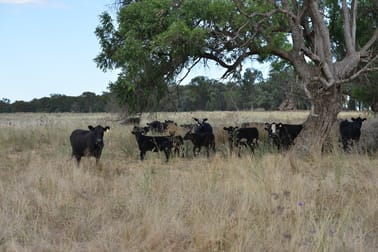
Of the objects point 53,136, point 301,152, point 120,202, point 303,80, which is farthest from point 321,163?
point 53,136

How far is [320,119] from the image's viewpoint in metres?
12.3

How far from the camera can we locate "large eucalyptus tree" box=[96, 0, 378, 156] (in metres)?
11.8

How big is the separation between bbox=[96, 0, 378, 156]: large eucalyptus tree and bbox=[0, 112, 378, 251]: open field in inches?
115

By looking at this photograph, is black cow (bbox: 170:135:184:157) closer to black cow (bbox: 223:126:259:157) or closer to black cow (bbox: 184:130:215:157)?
black cow (bbox: 184:130:215:157)

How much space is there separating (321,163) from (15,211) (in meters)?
6.53

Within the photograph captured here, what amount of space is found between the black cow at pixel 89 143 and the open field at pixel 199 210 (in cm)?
213

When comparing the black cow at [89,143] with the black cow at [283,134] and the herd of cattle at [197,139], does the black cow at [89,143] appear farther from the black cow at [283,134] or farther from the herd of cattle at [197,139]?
the black cow at [283,134]

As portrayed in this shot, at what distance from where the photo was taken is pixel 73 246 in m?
5.11

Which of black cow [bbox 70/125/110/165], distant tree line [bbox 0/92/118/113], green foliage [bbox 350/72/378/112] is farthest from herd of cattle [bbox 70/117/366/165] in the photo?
distant tree line [bbox 0/92/118/113]

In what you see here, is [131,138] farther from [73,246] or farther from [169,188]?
[73,246]

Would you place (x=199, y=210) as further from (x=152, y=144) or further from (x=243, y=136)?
(x=243, y=136)

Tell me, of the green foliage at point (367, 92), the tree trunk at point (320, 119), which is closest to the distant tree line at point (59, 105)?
the green foliage at point (367, 92)

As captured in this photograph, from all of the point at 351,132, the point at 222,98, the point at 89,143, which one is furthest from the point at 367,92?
the point at 222,98

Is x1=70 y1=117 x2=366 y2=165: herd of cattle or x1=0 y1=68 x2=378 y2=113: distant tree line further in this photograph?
x1=0 y1=68 x2=378 y2=113: distant tree line
